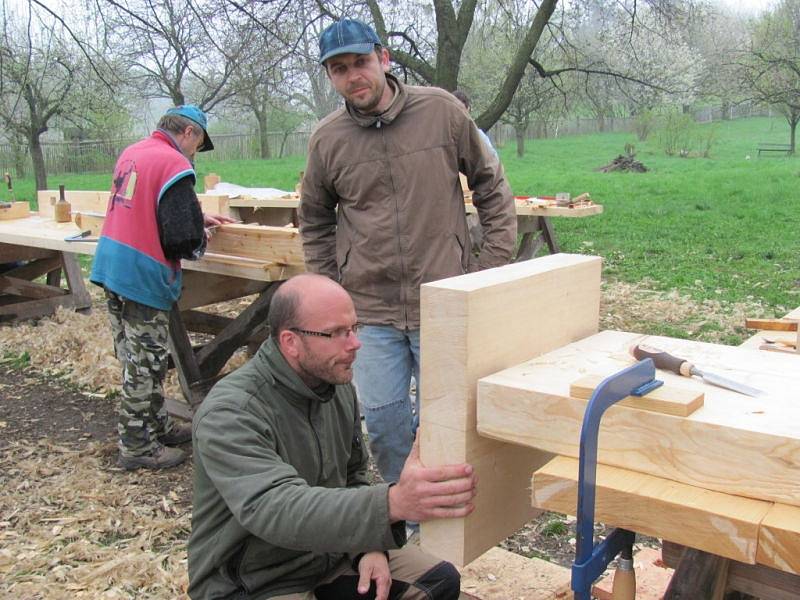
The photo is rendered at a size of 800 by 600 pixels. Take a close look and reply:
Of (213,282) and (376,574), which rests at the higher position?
(213,282)

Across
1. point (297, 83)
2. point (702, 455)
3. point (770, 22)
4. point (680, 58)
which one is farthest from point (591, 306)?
point (680, 58)

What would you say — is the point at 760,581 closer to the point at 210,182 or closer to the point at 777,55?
the point at 210,182

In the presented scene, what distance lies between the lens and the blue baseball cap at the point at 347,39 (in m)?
2.84

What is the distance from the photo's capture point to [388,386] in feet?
10.1

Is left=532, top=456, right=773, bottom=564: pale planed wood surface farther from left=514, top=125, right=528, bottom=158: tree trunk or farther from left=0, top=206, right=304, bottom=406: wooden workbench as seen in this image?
left=514, top=125, right=528, bottom=158: tree trunk

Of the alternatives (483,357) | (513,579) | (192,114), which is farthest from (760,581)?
(192,114)

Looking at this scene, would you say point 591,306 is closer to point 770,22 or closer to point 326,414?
point 326,414

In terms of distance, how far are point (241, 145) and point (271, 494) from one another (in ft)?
108

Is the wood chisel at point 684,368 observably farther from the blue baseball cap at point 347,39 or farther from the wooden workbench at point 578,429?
the blue baseball cap at point 347,39

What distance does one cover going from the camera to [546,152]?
29828 mm

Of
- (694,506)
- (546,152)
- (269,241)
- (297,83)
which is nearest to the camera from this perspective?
(694,506)

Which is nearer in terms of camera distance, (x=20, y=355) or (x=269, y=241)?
(x=269, y=241)

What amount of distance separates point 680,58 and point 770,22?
2021 cm

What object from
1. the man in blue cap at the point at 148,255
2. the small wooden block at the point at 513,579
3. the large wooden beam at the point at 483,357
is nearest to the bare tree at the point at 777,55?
the man in blue cap at the point at 148,255
